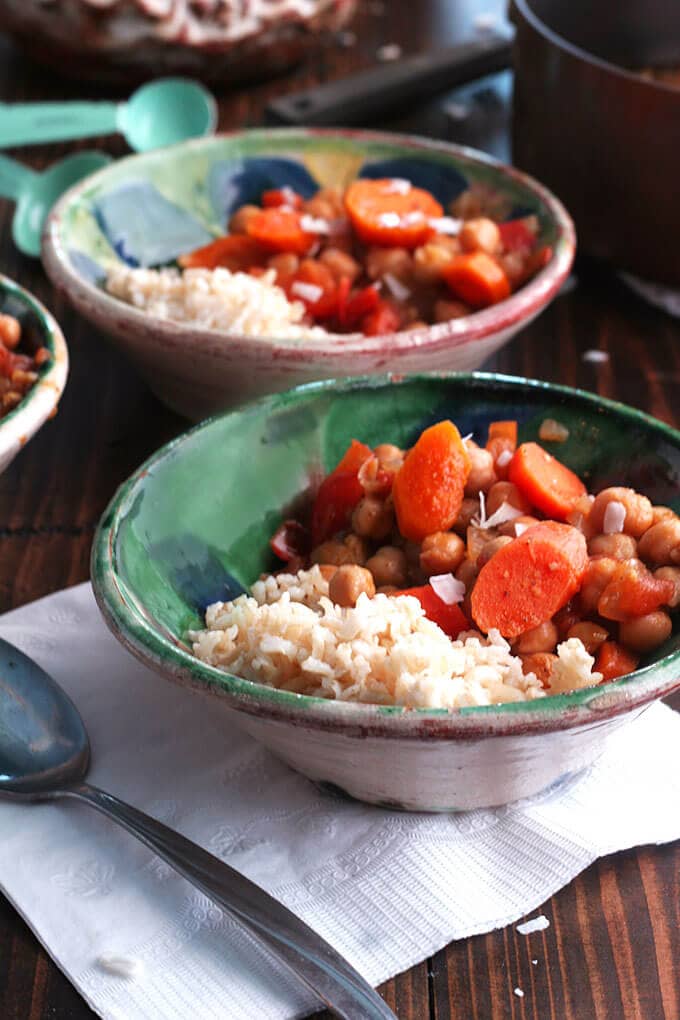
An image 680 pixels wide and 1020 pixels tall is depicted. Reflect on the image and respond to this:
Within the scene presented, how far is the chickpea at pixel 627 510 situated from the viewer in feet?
4.04

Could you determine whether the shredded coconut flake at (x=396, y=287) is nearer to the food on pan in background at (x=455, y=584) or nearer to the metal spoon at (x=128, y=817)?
the food on pan in background at (x=455, y=584)

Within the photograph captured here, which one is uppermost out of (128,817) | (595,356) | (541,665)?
(541,665)

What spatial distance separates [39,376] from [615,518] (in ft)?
2.25

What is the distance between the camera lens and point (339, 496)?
1.34 meters

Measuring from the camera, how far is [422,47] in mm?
3109

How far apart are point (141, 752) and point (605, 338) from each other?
3.94 feet

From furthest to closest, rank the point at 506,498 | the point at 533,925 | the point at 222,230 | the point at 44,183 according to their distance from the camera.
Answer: the point at 44,183
the point at 222,230
the point at 506,498
the point at 533,925

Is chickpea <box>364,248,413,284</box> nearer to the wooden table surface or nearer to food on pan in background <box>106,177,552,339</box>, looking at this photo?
food on pan in background <box>106,177,552,339</box>

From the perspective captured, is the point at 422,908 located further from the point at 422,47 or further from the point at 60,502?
the point at 422,47

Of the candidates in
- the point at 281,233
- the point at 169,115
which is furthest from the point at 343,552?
the point at 169,115

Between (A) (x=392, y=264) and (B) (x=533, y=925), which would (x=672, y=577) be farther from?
(A) (x=392, y=264)

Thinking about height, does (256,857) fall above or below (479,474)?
below

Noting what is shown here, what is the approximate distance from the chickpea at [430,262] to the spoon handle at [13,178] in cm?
88

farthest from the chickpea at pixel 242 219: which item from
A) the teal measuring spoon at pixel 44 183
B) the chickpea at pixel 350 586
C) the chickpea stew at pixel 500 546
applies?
the chickpea at pixel 350 586
